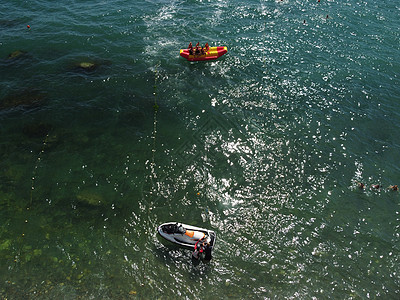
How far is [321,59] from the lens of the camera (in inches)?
1668

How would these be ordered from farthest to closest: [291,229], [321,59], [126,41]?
[126,41] < [321,59] < [291,229]

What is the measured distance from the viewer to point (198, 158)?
29406mm

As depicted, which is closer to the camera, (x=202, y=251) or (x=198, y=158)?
(x=202, y=251)

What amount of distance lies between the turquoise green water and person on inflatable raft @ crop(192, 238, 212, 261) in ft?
2.85

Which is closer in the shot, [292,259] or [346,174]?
[292,259]

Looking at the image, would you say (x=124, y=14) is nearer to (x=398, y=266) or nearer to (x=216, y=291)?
(x=216, y=291)

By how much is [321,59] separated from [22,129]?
4279cm

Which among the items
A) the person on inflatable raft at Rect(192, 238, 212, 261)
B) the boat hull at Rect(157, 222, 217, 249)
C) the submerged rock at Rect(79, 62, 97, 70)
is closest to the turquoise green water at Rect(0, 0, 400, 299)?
the submerged rock at Rect(79, 62, 97, 70)

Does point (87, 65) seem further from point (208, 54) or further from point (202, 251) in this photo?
point (202, 251)

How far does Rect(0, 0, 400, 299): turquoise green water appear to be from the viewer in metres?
21.8

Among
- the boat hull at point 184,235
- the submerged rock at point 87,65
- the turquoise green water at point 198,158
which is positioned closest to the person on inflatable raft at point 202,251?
the boat hull at point 184,235

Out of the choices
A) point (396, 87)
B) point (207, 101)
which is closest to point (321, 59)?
point (396, 87)

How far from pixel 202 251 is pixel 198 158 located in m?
10.6

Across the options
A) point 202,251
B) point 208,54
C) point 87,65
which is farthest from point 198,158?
point 87,65
